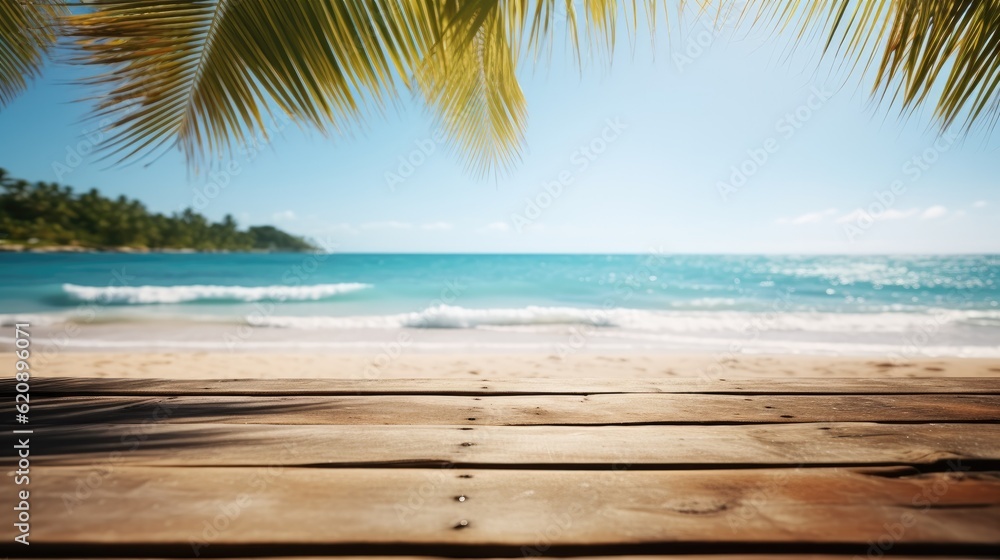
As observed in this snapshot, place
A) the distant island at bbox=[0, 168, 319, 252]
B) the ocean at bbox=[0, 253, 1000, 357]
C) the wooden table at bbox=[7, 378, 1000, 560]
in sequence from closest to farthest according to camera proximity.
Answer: the wooden table at bbox=[7, 378, 1000, 560] < the ocean at bbox=[0, 253, 1000, 357] < the distant island at bbox=[0, 168, 319, 252]

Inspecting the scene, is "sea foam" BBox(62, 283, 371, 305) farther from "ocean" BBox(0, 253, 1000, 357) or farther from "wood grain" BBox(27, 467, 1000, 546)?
"wood grain" BBox(27, 467, 1000, 546)

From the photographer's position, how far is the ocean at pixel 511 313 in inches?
328

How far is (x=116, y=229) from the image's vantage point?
31000 mm

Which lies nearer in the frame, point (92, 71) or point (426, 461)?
point (426, 461)

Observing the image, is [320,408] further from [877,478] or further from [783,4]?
[783,4]

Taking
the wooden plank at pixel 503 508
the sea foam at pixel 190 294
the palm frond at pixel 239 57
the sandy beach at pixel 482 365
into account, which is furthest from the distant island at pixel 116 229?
the wooden plank at pixel 503 508

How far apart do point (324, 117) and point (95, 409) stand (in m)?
1.43

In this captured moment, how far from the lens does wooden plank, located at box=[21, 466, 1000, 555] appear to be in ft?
2.66

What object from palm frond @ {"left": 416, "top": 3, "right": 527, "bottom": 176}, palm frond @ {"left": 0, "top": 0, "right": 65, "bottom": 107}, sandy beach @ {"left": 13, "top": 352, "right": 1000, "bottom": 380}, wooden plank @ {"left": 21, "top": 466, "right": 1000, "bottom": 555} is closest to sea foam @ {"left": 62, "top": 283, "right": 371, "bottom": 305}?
sandy beach @ {"left": 13, "top": 352, "right": 1000, "bottom": 380}

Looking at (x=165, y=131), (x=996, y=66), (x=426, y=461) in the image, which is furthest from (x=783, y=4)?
(x=165, y=131)

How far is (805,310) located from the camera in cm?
1293

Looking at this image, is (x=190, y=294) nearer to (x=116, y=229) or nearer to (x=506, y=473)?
(x=506, y=473)

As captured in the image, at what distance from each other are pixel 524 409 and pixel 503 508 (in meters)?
0.60

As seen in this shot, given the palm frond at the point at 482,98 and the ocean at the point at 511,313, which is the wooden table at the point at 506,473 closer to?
the palm frond at the point at 482,98
